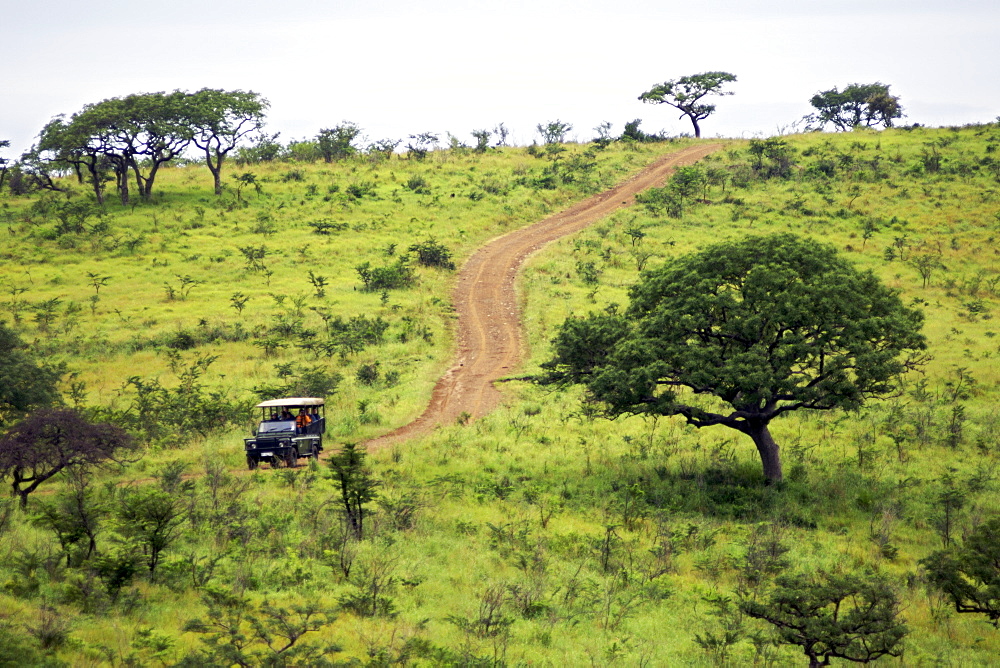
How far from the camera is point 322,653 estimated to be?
10711 millimetres

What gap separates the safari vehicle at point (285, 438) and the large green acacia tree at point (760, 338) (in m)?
7.80

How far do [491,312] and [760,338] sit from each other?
68.6 feet

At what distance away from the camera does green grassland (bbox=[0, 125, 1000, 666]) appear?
41.3 feet

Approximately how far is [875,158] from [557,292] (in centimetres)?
3517

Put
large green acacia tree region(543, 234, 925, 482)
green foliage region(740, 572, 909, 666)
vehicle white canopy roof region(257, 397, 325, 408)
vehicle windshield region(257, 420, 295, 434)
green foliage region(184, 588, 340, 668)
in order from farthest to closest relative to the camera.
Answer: vehicle white canopy roof region(257, 397, 325, 408) < vehicle windshield region(257, 420, 295, 434) < large green acacia tree region(543, 234, 925, 482) < green foliage region(740, 572, 909, 666) < green foliage region(184, 588, 340, 668)

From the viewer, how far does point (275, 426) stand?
74.7 feet

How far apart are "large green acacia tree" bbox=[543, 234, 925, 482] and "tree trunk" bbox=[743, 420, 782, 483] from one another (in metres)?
0.03

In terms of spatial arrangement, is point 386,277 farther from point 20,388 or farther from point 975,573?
point 975,573

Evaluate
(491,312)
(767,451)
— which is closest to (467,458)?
(767,451)

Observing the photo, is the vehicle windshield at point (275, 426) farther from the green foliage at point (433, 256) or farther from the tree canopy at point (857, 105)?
the tree canopy at point (857, 105)

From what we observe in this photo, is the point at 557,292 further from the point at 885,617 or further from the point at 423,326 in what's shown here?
the point at 885,617

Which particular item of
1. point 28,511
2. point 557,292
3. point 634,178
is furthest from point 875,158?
point 28,511

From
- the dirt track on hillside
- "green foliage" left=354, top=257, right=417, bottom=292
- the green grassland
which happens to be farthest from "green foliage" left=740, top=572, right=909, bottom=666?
"green foliage" left=354, top=257, right=417, bottom=292

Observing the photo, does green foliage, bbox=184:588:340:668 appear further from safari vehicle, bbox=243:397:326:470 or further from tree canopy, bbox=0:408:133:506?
safari vehicle, bbox=243:397:326:470
